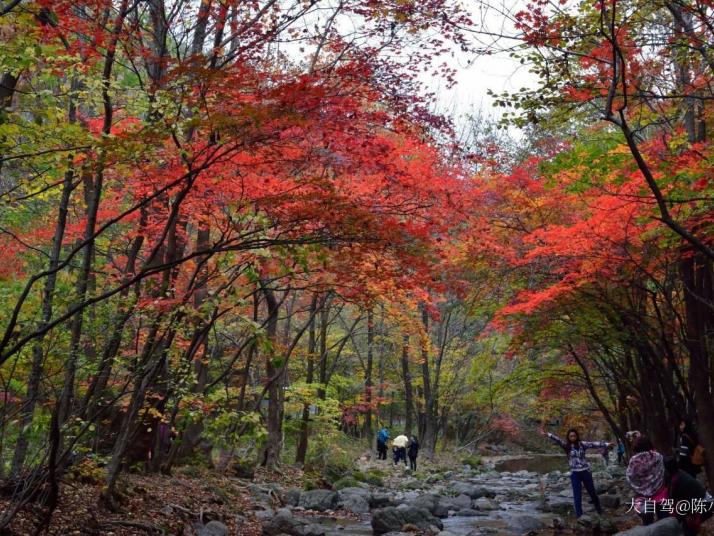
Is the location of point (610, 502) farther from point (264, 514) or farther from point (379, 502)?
point (264, 514)

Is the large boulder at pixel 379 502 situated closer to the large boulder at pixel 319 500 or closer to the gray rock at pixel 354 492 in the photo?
the gray rock at pixel 354 492

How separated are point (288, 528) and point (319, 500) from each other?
3.72 metres

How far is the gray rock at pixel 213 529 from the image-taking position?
8.84m

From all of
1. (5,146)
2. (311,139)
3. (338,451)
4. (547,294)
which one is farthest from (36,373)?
(338,451)

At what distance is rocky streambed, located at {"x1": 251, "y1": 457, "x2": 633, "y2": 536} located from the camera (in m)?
11.1

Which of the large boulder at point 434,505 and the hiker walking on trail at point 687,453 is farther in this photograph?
the large boulder at point 434,505

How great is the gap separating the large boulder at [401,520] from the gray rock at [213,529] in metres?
3.54

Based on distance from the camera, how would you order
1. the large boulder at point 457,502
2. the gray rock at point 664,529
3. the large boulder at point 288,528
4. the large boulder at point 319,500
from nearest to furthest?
the gray rock at point 664,529
the large boulder at point 288,528
the large boulder at point 319,500
the large boulder at point 457,502

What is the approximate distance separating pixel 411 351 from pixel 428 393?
1.99 meters

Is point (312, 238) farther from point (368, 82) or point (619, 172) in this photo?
point (619, 172)

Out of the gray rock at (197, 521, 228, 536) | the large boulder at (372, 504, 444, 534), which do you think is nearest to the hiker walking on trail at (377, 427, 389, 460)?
the large boulder at (372, 504, 444, 534)

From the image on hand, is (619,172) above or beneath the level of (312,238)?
above

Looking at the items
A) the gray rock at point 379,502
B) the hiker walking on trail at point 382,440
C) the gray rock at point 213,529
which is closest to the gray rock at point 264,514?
the gray rock at point 213,529

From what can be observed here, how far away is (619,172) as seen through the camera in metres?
10.6
